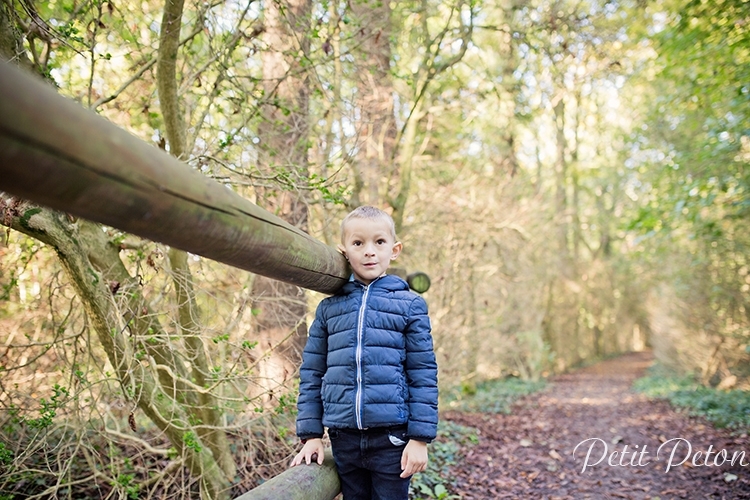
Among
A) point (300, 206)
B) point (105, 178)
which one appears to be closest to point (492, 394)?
point (300, 206)

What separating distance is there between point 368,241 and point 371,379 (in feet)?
1.91

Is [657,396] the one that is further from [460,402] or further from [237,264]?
[237,264]

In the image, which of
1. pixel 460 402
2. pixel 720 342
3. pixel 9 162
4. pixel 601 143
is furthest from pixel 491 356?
pixel 601 143

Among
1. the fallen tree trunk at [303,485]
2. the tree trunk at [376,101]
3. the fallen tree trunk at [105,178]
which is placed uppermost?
the tree trunk at [376,101]

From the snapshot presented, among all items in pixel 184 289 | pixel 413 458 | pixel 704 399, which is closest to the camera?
pixel 413 458

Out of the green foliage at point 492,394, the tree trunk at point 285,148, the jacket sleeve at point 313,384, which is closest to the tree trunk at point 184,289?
the tree trunk at point 285,148

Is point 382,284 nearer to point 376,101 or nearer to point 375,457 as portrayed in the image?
point 375,457

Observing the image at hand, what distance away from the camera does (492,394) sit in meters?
9.27

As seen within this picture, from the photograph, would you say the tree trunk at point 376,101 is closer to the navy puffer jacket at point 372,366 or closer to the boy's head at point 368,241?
the boy's head at point 368,241

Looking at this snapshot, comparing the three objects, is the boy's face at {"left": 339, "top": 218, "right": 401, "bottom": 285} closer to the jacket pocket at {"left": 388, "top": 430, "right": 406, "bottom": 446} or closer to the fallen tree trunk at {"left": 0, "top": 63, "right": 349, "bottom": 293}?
the jacket pocket at {"left": 388, "top": 430, "right": 406, "bottom": 446}

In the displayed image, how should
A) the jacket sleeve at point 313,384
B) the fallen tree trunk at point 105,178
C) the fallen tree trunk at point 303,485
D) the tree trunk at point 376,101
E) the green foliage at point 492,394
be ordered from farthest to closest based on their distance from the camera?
1. the green foliage at point 492,394
2. the tree trunk at point 376,101
3. the jacket sleeve at point 313,384
4. the fallen tree trunk at point 303,485
5. the fallen tree trunk at point 105,178

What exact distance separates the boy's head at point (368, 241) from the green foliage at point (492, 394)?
5.97 m

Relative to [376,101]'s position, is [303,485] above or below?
below

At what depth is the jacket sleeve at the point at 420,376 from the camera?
1.95 meters
